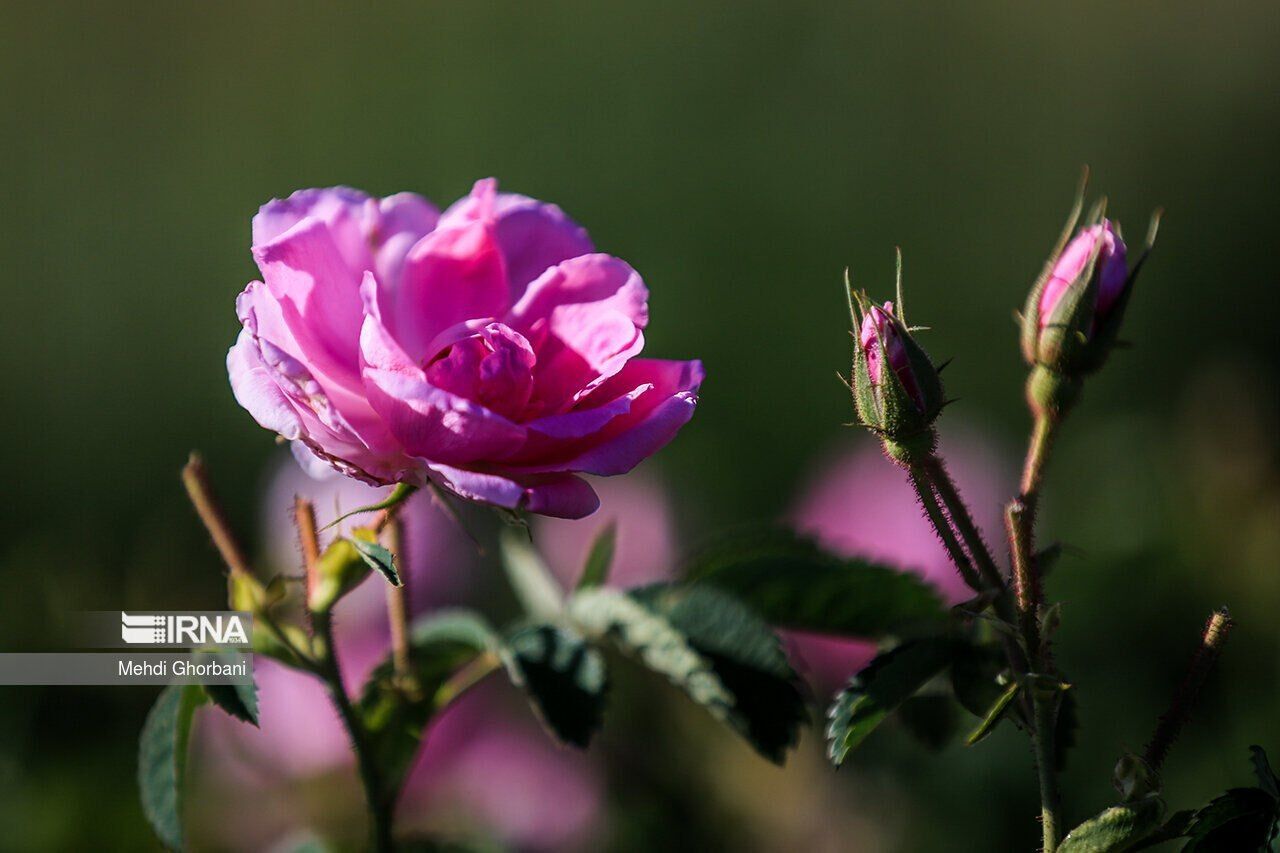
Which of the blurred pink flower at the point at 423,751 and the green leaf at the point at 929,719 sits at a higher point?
the green leaf at the point at 929,719

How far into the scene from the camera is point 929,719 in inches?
34.2

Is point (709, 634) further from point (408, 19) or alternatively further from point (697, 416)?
point (408, 19)

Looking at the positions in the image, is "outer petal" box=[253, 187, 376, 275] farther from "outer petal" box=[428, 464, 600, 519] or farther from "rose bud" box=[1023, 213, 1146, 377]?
"rose bud" box=[1023, 213, 1146, 377]

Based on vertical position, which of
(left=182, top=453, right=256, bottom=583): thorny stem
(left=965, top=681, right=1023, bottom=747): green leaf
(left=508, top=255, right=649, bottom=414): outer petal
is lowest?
(left=965, top=681, right=1023, bottom=747): green leaf

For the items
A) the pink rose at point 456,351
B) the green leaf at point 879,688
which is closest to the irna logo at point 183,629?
the pink rose at point 456,351

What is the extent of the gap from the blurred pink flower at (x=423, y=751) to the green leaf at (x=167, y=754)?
336mm

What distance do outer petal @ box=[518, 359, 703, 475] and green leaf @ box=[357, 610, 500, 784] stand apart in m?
0.20

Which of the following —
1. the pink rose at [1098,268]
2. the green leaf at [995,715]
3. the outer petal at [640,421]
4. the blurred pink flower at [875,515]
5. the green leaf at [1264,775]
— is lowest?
the blurred pink flower at [875,515]

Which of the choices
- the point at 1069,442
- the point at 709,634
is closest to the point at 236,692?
the point at 709,634

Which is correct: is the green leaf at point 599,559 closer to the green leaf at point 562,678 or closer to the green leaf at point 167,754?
the green leaf at point 562,678

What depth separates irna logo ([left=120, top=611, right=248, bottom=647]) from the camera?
809 mm

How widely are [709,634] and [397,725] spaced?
Answer: 207mm

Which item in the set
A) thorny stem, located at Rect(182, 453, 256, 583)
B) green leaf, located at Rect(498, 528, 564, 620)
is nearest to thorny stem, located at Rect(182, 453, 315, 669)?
thorny stem, located at Rect(182, 453, 256, 583)

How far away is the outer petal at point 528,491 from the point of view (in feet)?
2.27
